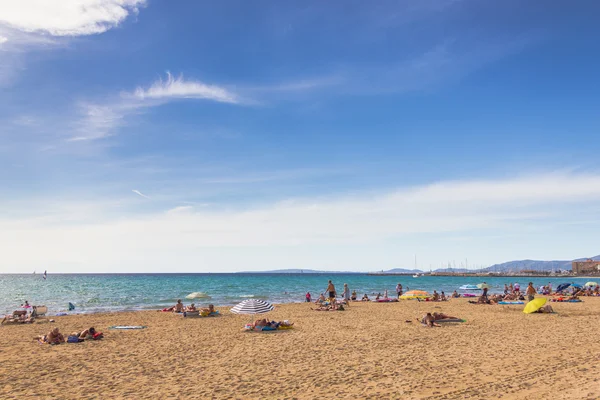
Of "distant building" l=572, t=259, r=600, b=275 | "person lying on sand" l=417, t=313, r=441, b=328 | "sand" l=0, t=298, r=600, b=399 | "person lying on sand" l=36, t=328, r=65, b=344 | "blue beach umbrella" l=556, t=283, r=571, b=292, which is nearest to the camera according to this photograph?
"sand" l=0, t=298, r=600, b=399

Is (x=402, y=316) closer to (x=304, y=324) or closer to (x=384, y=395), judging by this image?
(x=304, y=324)

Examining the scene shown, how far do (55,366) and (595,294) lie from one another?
4673cm

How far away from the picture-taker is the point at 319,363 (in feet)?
35.0

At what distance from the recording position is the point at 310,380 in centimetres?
909

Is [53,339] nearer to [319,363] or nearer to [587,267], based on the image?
[319,363]

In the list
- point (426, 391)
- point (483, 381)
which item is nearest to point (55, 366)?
point (426, 391)

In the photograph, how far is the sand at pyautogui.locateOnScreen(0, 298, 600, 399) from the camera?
27.3 ft

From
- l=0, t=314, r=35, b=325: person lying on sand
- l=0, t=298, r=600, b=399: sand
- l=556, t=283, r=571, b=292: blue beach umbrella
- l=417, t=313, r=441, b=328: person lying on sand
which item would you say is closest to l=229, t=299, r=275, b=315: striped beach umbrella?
l=0, t=298, r=600, b=399: sand

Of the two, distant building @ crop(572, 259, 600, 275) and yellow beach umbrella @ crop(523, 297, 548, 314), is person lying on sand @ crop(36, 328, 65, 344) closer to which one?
yellow beach umbrella @ crop(523, 297, 548, 314)

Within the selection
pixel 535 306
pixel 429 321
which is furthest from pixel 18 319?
pixel 535 306

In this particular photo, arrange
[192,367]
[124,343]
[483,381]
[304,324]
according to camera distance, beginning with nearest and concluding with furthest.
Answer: [483,381]
[192,367]
[124,343]
[304,324]

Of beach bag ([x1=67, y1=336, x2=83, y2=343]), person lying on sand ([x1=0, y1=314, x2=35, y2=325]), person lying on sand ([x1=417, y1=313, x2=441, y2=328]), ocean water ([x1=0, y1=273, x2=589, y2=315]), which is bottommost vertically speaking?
ocean water ([x1=0, y1=273, x2=589, y2=315])

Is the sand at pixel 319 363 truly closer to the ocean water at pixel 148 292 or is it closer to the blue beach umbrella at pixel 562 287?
the ocean water at pixel 148 292

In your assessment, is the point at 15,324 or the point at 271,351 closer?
the point at 271,351
